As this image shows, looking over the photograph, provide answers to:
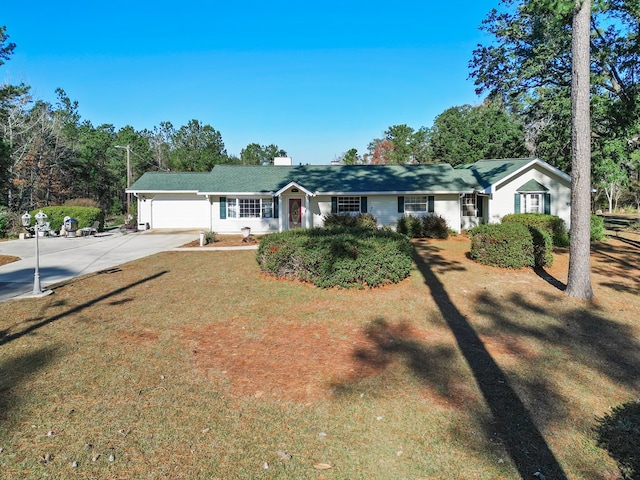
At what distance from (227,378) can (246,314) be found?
2620 mm

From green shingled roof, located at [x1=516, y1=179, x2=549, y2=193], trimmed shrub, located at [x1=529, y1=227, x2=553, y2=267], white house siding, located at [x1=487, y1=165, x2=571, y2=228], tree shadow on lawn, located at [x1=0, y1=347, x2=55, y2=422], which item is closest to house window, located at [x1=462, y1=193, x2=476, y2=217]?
white house siding, located at [x1=487, y1=165, x2=571, y2=228]

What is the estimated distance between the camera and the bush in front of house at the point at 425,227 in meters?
19.6

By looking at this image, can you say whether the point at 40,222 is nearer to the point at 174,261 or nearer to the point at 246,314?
the point at 174,261

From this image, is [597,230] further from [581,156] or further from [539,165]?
[581,156]

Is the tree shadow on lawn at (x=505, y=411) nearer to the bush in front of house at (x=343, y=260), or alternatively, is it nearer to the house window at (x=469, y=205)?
the bush in front of house at (x=343, y=260)

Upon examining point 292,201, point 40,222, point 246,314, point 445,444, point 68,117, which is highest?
point 68,117

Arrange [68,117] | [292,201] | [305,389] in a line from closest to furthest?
[305,389], [292,201], [68,117]

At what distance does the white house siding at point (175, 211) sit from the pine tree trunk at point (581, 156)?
67.7ft

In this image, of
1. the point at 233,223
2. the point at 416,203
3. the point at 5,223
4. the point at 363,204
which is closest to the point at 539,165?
the point at 416,203

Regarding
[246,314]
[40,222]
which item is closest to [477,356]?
[246,314]

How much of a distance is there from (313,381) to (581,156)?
25.8ft

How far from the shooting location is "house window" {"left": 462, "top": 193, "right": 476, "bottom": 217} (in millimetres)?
21672

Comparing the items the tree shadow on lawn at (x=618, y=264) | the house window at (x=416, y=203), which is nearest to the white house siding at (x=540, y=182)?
the tree shadow on lawn at (x=618, y=264)

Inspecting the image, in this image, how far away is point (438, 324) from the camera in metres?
7.13
